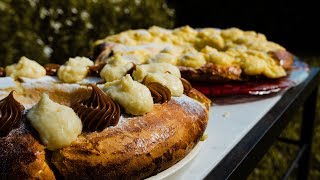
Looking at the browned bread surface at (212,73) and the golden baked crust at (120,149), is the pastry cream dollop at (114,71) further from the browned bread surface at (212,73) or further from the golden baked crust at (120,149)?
the browned bread surface at (212,73)

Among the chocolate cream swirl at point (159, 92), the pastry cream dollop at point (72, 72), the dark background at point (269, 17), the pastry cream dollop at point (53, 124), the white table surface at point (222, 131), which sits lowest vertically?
the dark background at point (269, 17)

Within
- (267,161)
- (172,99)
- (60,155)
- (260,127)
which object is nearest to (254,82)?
(260,127)

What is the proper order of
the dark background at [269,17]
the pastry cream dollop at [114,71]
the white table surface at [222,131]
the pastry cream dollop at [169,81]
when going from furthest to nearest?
the dark background at [269,17], the pastry cream dollop at [114,71], the pastry cream dollop at [169,81], the white table surface at [222,131]

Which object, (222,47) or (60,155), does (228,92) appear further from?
(60,155)

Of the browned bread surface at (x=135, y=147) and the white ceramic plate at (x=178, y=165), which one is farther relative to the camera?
the white ceramic plate at (x=178, y=165)

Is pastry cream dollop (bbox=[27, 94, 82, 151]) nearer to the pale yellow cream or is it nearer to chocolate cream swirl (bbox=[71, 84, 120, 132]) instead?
chocolate cream swirl (bbox=[71, 84, 120, 132])

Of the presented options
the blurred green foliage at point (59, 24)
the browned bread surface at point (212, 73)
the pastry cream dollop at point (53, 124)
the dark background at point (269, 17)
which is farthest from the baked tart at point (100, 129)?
the dark background at point (269, 17)

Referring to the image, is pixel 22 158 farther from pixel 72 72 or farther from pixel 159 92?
pixel 72 72
